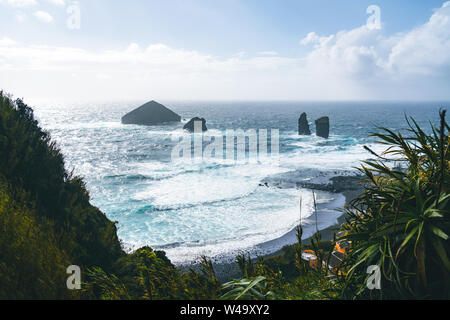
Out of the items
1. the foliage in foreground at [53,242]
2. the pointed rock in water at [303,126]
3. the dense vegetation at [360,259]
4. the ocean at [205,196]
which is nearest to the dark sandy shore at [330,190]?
the ocean at [205,196]

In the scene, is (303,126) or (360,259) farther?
(303,126)

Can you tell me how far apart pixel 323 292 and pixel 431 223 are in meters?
1.64

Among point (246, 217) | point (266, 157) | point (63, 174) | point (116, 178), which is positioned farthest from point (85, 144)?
point (63, 174)

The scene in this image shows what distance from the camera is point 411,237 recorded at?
370 cm

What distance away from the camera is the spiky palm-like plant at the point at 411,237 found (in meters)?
3.52

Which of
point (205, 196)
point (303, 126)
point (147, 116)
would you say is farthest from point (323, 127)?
point (147, 116)

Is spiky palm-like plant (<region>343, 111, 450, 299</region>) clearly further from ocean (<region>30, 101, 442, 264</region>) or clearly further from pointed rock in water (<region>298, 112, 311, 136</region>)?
pointed rock in water (<region>298, 112, 311, 136</region>)

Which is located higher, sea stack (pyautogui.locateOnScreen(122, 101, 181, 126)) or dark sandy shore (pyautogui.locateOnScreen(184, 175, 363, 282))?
sea stack (pyautogui.locateOnScreen(122, 101, 181, 126))

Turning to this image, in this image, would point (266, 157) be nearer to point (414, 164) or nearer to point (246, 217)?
point (246, 217)

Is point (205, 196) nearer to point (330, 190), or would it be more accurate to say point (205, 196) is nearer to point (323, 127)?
point (330, 190)

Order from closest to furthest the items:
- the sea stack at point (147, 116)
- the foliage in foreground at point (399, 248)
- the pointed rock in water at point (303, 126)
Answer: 1. the foliage in foreground at point (399, 248)
2. the pointed rock in water at point (303, 126)
3. the sea stack at point (147, 116)

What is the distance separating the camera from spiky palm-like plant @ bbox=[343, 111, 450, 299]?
3.52m

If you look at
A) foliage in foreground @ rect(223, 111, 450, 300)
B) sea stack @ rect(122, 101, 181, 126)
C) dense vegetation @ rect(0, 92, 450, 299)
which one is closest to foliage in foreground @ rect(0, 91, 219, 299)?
dense vegetation @ rect(0, 92, 450, 299)

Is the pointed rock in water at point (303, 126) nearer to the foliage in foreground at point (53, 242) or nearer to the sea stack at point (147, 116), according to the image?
the sea stack at point (147, 116)
